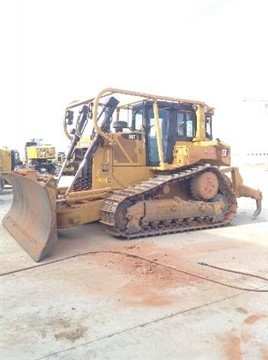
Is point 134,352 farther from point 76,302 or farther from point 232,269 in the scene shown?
point 232,269

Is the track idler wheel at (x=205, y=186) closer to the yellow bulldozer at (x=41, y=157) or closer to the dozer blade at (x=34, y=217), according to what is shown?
the dozer blade at (x=34, y=217)

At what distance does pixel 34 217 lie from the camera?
677 centimetres

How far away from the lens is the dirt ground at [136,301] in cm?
318

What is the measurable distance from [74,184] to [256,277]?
13.6ft

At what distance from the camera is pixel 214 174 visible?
853 cm

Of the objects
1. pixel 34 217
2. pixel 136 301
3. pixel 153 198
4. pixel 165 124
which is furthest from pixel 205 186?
pixel 136 301

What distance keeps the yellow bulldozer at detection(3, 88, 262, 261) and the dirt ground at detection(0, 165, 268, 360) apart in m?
0.62

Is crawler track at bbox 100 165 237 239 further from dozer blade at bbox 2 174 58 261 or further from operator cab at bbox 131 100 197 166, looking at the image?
dozer blade at bbox 2 174 58 261

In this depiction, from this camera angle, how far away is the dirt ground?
3184 mm

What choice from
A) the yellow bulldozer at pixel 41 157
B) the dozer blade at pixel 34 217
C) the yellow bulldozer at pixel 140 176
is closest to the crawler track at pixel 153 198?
the yellow bulldozer at pixel 140 176

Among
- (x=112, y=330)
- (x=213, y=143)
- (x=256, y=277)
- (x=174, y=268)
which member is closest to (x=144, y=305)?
(x=112, y=330)

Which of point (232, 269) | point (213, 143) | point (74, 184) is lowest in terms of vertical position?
point (232, 269)

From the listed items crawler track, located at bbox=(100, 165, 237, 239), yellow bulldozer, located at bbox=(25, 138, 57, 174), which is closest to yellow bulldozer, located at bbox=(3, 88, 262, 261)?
crawler track, located at bbox=(100, 165, 237, 239)

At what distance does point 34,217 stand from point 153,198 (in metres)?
2.34
